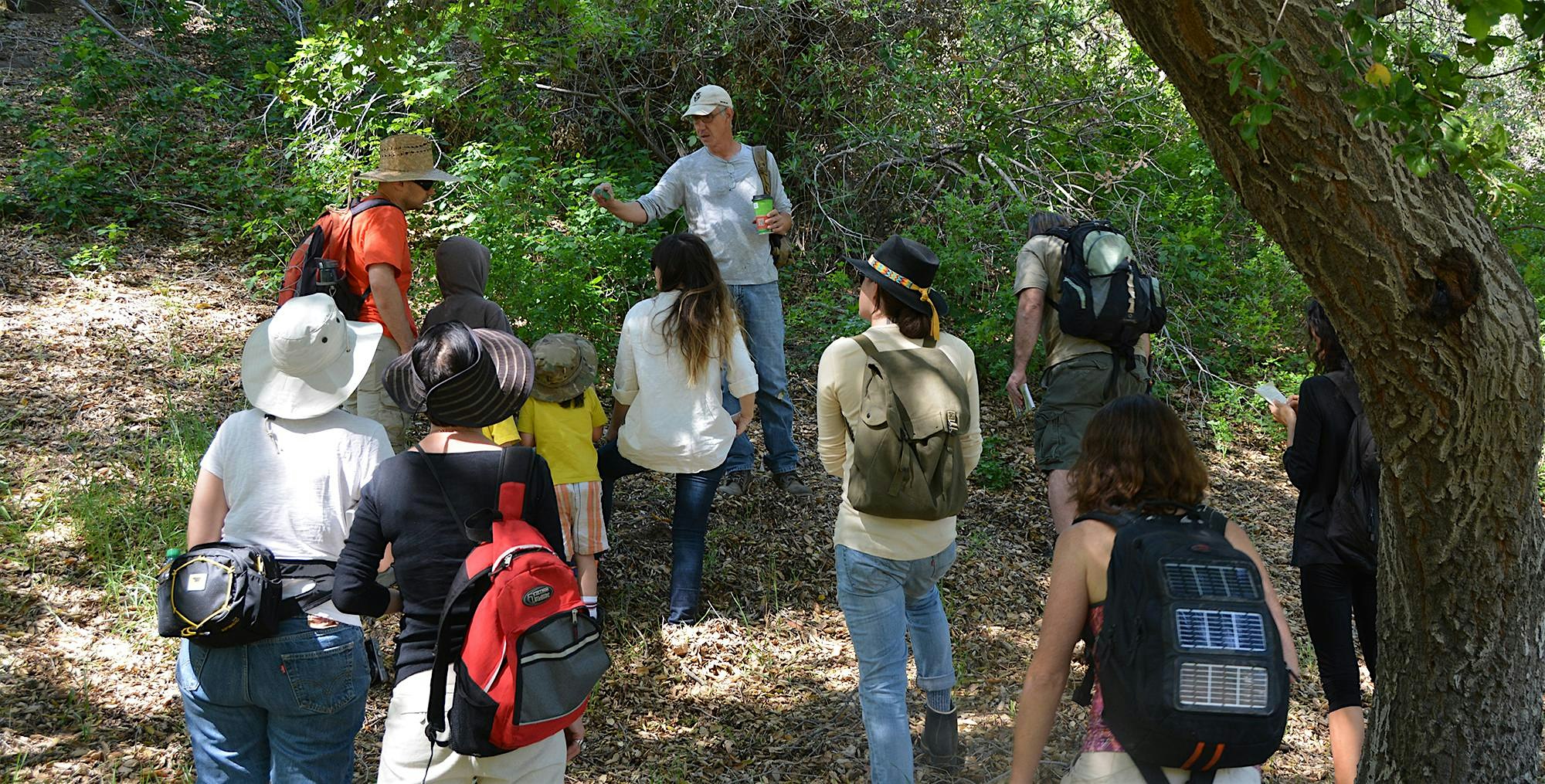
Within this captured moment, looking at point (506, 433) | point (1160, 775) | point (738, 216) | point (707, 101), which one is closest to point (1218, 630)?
point (1160, 775)

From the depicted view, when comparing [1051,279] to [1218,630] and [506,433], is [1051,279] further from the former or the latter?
[1218,630]

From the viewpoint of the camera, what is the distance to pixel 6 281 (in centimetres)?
718

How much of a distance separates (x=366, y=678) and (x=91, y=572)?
2.84 m

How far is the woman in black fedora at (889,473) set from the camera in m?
3.48

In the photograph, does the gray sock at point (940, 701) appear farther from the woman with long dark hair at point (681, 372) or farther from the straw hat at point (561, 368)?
the straw hat at point (561, 368)

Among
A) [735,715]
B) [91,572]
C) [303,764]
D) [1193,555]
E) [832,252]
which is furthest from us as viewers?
[832,252]

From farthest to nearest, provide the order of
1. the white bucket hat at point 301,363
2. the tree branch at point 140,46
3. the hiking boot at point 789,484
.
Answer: the tree branch at point 140,46, the hiking boot at point 789,484, the white bucket hat at point 301,363

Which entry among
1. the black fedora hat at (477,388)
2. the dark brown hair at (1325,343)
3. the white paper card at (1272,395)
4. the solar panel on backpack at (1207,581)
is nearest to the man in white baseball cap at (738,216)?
the white paper card at (1272,395)

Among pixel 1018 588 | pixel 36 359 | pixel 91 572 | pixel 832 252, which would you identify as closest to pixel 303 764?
pixel 91 572

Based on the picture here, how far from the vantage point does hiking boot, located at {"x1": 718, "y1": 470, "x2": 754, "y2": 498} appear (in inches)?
245

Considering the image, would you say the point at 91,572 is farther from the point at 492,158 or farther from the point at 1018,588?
the point at 1018,588

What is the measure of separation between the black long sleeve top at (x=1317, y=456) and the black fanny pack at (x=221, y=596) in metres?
3.25

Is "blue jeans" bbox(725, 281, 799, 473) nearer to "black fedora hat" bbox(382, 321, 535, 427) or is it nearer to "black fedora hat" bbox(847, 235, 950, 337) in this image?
"black fedora hat" bbox(847, 235, 950, 337)

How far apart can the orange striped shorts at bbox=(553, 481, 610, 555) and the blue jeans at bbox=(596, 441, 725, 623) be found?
0.22 meters
